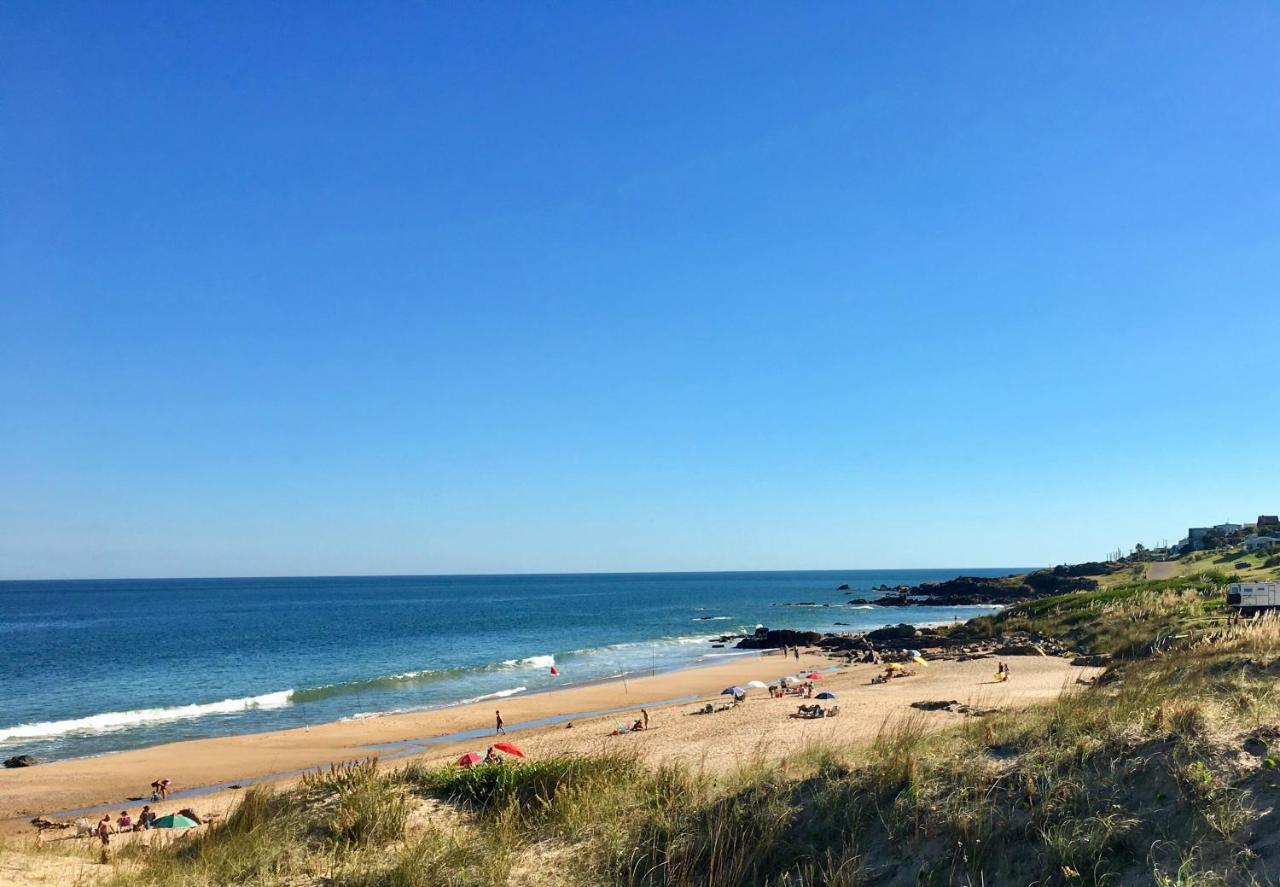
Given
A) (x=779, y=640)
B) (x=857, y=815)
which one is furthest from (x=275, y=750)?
(x=779, y=640)

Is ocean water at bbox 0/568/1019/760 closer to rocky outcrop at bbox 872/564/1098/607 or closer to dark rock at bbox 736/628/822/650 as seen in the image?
dark rock at bbox 736/628/822/650

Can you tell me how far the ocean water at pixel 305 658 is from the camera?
35.6 metres

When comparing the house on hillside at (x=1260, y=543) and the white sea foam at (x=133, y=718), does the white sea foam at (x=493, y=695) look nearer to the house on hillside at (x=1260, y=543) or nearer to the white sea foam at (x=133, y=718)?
the white sea foam at (x=133, y=718)

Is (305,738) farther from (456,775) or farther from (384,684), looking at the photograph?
(456,775)

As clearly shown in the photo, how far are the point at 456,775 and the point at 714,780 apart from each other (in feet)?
11.2

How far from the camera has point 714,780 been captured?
9.74 m

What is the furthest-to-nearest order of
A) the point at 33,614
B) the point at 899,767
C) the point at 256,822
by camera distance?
the point at 33,614 < the point at 256,822 < the point at 899,767

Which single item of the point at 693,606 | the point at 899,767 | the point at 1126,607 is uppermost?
the point at 899,767

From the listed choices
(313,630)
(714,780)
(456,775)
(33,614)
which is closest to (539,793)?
(456,775)

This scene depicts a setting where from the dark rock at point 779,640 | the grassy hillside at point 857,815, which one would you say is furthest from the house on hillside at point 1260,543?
the grassy hillside at point 857,815

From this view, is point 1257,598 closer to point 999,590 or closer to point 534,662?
point 534,662

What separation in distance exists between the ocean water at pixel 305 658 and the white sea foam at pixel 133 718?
0.11 meters

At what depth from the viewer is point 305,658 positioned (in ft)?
187

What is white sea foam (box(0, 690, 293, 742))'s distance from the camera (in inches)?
1294
